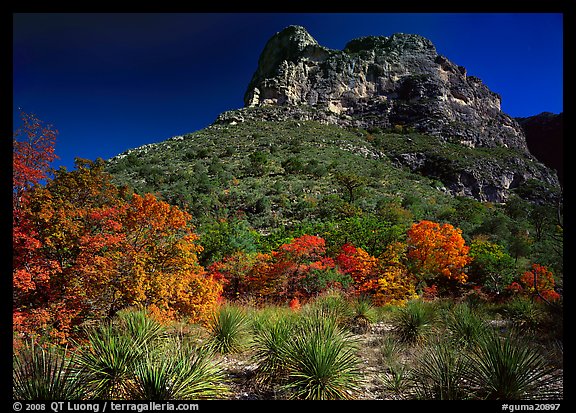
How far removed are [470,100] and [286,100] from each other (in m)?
67.9

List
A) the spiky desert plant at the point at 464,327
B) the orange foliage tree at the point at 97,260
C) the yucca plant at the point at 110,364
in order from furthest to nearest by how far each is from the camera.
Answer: the spiky desert plant at the point at 464,327 → the orange foliage tree at the point at 97,260 → the yucca plant at the point at 110,364

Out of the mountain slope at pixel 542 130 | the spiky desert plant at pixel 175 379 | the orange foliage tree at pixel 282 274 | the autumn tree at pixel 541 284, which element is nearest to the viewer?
the spiky desert plant at pixel 175 379

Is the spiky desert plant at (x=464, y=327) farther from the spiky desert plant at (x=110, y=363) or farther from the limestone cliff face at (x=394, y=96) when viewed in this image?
the limestone cliff face at (x=394, y=96)

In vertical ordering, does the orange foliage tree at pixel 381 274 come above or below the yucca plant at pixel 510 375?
above

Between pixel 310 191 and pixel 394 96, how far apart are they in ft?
257

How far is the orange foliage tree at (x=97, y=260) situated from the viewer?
6066 mm

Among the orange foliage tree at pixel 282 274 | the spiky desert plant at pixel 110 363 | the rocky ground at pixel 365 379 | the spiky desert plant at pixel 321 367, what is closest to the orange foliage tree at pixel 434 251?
the orange foliage tree at pixel 282 274

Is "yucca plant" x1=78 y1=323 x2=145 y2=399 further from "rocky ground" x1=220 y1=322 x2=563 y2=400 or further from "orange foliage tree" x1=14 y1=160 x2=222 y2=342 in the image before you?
"orange foliage tree" x1=14 y1=160 x2=222 y2=342

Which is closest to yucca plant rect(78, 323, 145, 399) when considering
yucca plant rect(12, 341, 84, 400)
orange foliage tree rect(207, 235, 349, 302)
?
yucca plant rect(12, 341, 84, 400)

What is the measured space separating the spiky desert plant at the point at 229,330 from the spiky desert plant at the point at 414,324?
430 centimetres

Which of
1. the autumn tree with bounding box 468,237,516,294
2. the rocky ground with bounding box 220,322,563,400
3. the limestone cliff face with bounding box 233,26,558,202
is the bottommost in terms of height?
the rocky ground with bounding box 220,322,563,400

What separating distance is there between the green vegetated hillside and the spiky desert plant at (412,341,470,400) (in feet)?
30.9

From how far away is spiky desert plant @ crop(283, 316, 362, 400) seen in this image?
4.03 metres
